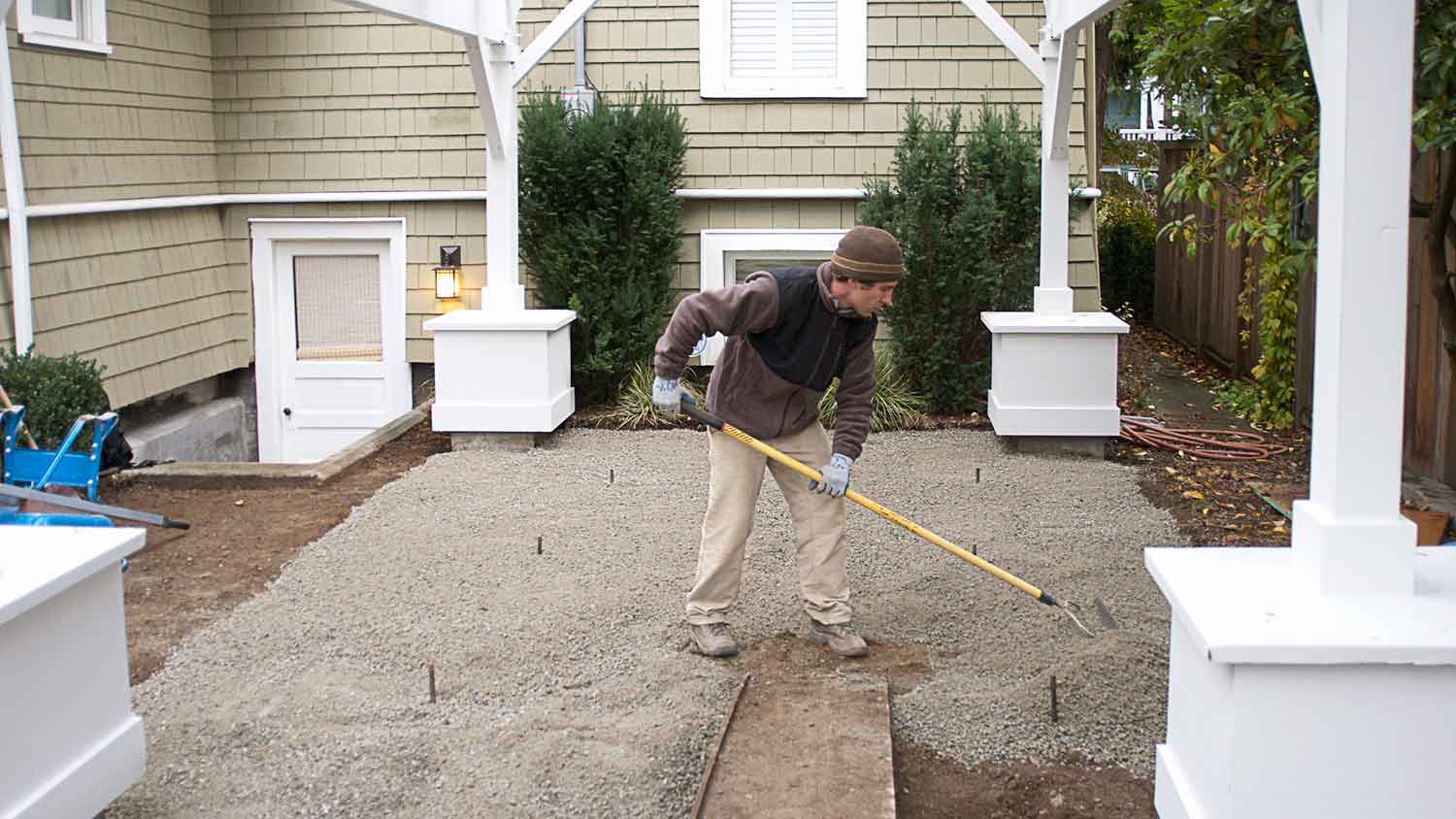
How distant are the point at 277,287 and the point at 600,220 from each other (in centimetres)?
280

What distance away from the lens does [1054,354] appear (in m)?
8.86

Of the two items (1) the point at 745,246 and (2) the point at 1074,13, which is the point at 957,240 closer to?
(1) the point at 745,246

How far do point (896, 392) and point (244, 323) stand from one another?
4968 millimetres

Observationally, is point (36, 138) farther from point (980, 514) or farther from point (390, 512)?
point (980, 514)

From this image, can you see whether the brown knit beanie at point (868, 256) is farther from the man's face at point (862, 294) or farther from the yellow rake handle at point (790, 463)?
the yellow rake handle at point (790, 463)

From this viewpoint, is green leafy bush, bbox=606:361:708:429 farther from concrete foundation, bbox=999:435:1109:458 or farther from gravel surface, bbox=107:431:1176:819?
concrete foundation, bbox=999:435:1109:458

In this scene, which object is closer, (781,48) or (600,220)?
(600,220)

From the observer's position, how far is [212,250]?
11.0 meters


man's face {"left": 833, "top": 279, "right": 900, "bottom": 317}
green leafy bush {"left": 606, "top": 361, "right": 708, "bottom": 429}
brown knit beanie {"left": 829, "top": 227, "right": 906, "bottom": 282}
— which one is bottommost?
green leafy bush {"left": 606, "top": 361, "right": 708, "bottom": 429}

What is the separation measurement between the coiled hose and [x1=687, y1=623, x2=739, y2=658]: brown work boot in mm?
4618

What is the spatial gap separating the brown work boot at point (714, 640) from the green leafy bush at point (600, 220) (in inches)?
202

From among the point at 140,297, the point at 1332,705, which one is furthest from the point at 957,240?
the point at 1332,705

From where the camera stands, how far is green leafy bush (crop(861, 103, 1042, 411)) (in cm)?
978

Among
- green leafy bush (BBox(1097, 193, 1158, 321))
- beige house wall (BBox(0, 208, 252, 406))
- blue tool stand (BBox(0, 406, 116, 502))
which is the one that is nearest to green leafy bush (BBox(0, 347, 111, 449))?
beige house wall (BBox(0, 208, 252, 406))
